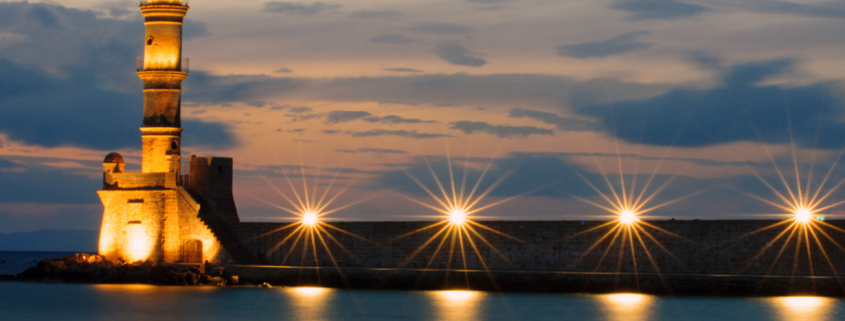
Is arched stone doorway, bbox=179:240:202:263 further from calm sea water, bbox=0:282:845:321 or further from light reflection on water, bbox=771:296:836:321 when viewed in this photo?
light reflection on water, bbox=771:296:836:321

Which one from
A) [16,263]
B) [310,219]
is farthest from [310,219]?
[16,263]

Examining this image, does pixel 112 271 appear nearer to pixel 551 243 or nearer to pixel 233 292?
pixel 233 292

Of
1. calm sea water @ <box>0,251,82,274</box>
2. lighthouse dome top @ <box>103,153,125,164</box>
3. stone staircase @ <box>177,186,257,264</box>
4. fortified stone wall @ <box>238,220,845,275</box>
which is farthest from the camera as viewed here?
calm sea water @ <box>0,251,82,274</box>

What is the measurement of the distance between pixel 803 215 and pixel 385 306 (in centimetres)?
1065

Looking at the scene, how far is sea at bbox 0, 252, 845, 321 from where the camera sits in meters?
26.9

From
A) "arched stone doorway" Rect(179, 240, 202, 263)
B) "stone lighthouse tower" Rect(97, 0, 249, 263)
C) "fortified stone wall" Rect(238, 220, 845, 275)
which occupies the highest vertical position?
"stone lighthouse tower" Rect(97, 0, 249, 263)

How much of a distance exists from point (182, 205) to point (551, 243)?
11799 mm

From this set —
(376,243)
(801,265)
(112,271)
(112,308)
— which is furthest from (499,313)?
(112,271)

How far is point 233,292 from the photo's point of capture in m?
32.0

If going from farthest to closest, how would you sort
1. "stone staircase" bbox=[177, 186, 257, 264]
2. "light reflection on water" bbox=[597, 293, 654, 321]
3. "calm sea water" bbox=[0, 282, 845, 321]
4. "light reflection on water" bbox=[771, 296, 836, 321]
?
"stone staircase" bbox=[177, 186, 257, 264] < "calm sea water" bbox=[0, 282, 845, 321] < "light reflection on water" bbox=[597, 293, 654, 321] < "light reflection on water" bbox=[771, 296, 836, 321]

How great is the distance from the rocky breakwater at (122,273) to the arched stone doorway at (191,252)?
2.13ft

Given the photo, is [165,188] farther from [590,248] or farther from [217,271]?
[590,248]

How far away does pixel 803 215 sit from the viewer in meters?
27.7

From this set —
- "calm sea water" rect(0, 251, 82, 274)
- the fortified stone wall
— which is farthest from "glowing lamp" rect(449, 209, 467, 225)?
"calm sea water" rect(0, 251, 82, 274)
